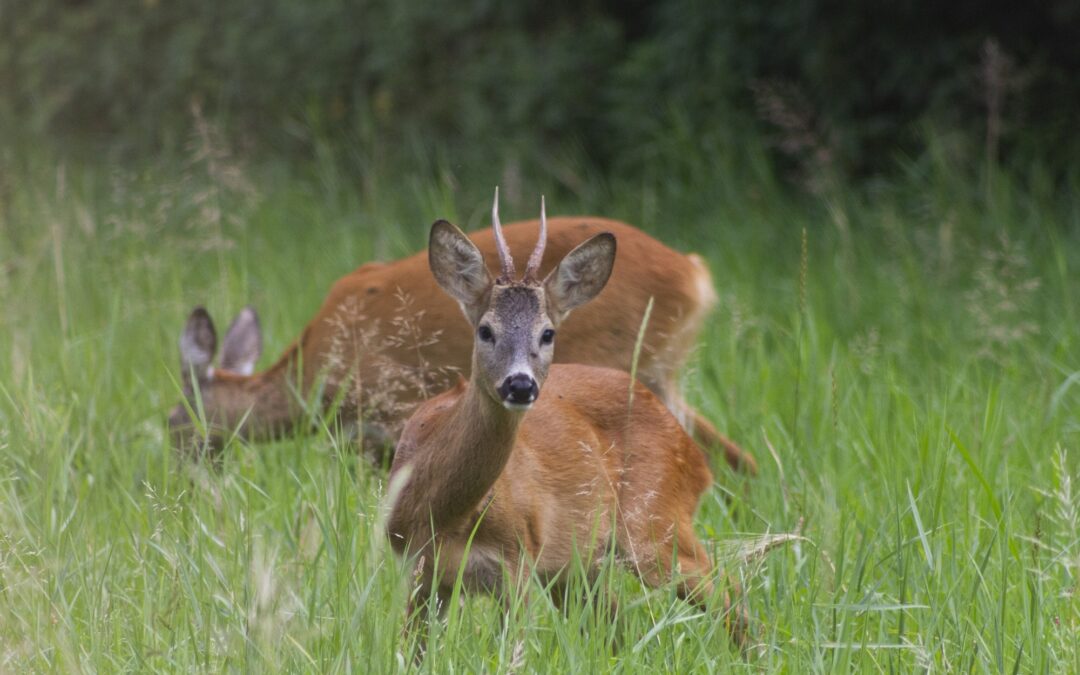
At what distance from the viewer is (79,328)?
567 cm

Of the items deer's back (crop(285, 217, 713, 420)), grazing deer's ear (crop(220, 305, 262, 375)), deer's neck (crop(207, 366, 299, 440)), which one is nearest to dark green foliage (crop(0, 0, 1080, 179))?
deer's back (crop(285, 217, 713, 420))

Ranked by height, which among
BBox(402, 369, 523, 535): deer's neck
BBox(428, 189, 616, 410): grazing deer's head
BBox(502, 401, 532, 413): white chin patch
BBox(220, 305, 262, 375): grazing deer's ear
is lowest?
BBox(220, 305, 262, 375): grazing deer's ear

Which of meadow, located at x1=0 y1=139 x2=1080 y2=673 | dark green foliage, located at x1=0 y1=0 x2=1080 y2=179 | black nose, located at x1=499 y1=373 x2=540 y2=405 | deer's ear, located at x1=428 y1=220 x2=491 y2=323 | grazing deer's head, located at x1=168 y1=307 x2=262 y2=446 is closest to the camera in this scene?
meadow, located at x1=0 y1=139 x2=1080 y2=673

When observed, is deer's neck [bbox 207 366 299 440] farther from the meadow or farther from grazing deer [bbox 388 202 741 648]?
grazing deer [bbox 388 202 741 648]

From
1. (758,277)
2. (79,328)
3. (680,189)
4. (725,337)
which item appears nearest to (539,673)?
(725,337)

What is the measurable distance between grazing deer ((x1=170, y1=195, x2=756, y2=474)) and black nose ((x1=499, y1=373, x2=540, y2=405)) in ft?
5.24

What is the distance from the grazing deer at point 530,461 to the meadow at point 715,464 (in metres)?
0.12

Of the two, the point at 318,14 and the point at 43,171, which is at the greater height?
the point at 318,14

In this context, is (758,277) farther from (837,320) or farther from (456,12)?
(456,12)

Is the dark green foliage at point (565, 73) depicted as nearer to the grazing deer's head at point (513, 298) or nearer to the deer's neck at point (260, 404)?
the deer's neck at point (260, 404)

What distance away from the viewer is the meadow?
2.68 metres

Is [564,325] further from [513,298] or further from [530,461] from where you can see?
[513,298]

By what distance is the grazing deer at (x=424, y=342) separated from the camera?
15.4 feet

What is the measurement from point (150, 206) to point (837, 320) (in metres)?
4.28
